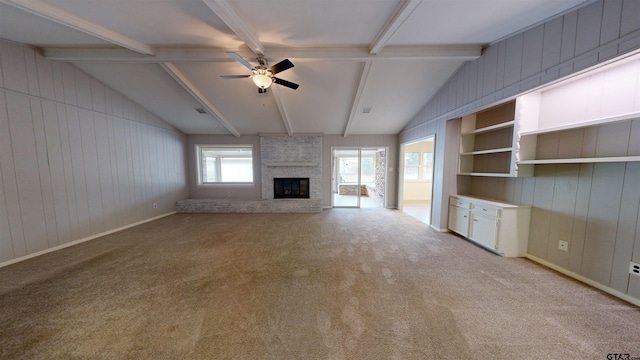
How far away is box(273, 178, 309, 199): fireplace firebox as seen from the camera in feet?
20.2

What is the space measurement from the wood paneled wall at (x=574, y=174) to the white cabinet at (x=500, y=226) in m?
0.11

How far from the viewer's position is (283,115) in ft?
15.7

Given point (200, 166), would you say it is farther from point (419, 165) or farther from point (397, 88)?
point (419, 165)

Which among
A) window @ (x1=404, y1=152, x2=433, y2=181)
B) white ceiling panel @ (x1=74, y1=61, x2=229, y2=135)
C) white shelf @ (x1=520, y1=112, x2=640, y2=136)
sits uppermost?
white ceiling panel @ (x1=74, y1=61, x2=229, y2=135)

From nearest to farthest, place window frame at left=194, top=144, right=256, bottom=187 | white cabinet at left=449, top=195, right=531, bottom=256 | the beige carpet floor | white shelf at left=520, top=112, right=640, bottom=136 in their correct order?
the beige carpet floor < white shelf at left=520, top=112, right=640, bottom=136 < white cabinet at left=449, top=195, right=531, bottom=256 < window frame at left=194, top=144, right=256, bottom=187

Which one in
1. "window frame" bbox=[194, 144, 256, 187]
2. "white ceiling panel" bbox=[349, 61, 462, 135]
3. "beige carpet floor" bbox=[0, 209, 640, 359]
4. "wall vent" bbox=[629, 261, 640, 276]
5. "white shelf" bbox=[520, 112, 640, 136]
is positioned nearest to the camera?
"beige carpet floor" bbox=[0, 209, 640, 359]

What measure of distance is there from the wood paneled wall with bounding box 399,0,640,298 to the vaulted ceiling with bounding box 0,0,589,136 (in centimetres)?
25

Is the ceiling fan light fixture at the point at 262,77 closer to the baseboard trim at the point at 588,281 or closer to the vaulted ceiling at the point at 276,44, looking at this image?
the vaulted ceiling at the point at 276,44

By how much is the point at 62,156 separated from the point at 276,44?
3.87 m

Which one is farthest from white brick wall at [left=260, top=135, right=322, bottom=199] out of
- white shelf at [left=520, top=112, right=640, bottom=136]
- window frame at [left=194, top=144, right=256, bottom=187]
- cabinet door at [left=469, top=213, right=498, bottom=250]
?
white shelf at [left=520, top=112, right=640, bottom=136]

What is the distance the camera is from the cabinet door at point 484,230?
2924 millimetres

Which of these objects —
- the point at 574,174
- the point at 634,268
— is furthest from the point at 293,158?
the point at 634,268

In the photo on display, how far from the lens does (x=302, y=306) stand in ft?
6.03

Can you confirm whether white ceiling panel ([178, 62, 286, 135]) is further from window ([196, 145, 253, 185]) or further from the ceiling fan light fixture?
window ([196, 145, 253, 185])
